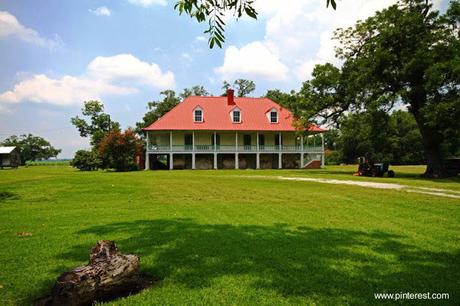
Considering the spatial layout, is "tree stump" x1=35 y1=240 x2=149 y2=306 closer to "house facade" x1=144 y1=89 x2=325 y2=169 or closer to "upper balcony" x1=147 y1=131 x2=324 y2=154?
"house facade" x1=144 y1=89 x2=325 y2=169

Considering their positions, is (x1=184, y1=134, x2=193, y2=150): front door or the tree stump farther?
(x1=184, y1=134, x2=193, y2=150): front door

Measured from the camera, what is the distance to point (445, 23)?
1017 inches

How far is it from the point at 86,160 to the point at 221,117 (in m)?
17.2

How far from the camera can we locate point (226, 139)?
141ft

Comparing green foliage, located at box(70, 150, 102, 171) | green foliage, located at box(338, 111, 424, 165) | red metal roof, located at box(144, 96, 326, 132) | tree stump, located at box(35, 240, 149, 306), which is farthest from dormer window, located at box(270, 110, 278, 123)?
tree stump, located at box(35, 240, 149, 306)

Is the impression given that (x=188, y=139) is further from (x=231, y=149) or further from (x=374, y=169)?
(x=374, y=169)

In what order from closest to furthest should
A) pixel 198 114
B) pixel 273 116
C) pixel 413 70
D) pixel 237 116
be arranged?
pixel 413 70
pixel 198 114
pixel 237 116
pixel 273 116

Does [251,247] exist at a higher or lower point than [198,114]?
lower

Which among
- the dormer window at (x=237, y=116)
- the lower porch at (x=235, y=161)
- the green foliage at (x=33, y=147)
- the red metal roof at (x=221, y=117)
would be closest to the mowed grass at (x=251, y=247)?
the red metal roof at (x=221, y=117)

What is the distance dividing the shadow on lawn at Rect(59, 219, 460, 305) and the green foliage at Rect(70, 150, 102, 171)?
122ft

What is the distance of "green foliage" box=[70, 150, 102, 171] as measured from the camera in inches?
1684

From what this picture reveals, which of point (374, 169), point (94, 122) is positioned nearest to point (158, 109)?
point (94, 122)

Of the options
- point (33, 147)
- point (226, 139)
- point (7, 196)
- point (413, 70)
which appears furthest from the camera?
point (33, 147)

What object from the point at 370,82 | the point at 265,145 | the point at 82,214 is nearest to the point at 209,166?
the point at 265,145
